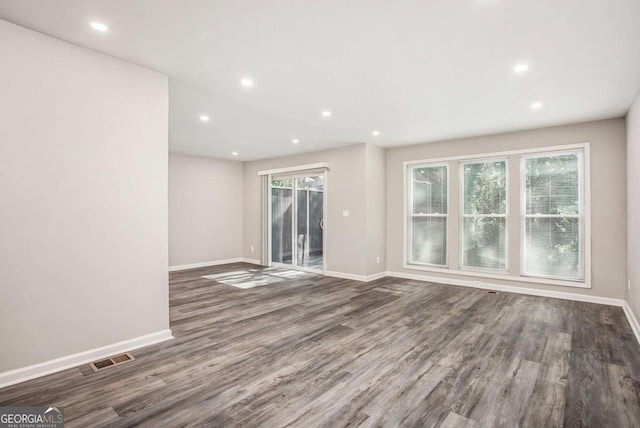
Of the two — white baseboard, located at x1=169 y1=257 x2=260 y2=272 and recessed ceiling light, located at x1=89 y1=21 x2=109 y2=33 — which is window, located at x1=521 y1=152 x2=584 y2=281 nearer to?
recessed ceiling light, located at x1=89 y1=21 x2=109 y2=33

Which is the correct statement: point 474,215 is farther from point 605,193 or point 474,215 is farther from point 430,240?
point 605,193

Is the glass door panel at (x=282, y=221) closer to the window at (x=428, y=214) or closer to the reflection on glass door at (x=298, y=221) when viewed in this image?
the reflection on glass door at (x=298, y=221)

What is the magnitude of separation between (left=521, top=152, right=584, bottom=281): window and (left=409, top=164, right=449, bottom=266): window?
129 centimetres

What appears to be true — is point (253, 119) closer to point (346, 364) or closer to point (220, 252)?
point (346, 364)

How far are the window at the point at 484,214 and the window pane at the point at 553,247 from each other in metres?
0.38

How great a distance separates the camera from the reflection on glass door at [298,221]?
283 inches

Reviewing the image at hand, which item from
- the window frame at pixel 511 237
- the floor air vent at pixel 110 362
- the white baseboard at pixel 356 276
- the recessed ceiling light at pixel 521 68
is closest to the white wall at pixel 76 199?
the floor air vent at pixel 110 362

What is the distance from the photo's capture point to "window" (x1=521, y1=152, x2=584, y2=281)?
485 cm

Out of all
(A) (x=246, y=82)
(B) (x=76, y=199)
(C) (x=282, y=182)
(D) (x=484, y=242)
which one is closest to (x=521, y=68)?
(A) (x=246, y=82)

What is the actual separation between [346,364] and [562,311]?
3.28m

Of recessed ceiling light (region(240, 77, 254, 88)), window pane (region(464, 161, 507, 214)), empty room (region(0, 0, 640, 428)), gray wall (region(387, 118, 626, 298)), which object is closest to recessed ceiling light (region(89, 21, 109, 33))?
empty room (region(0, 0, 640, 428))

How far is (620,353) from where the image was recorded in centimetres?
298

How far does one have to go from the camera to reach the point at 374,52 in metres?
2.75

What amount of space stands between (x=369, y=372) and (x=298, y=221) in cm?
518
